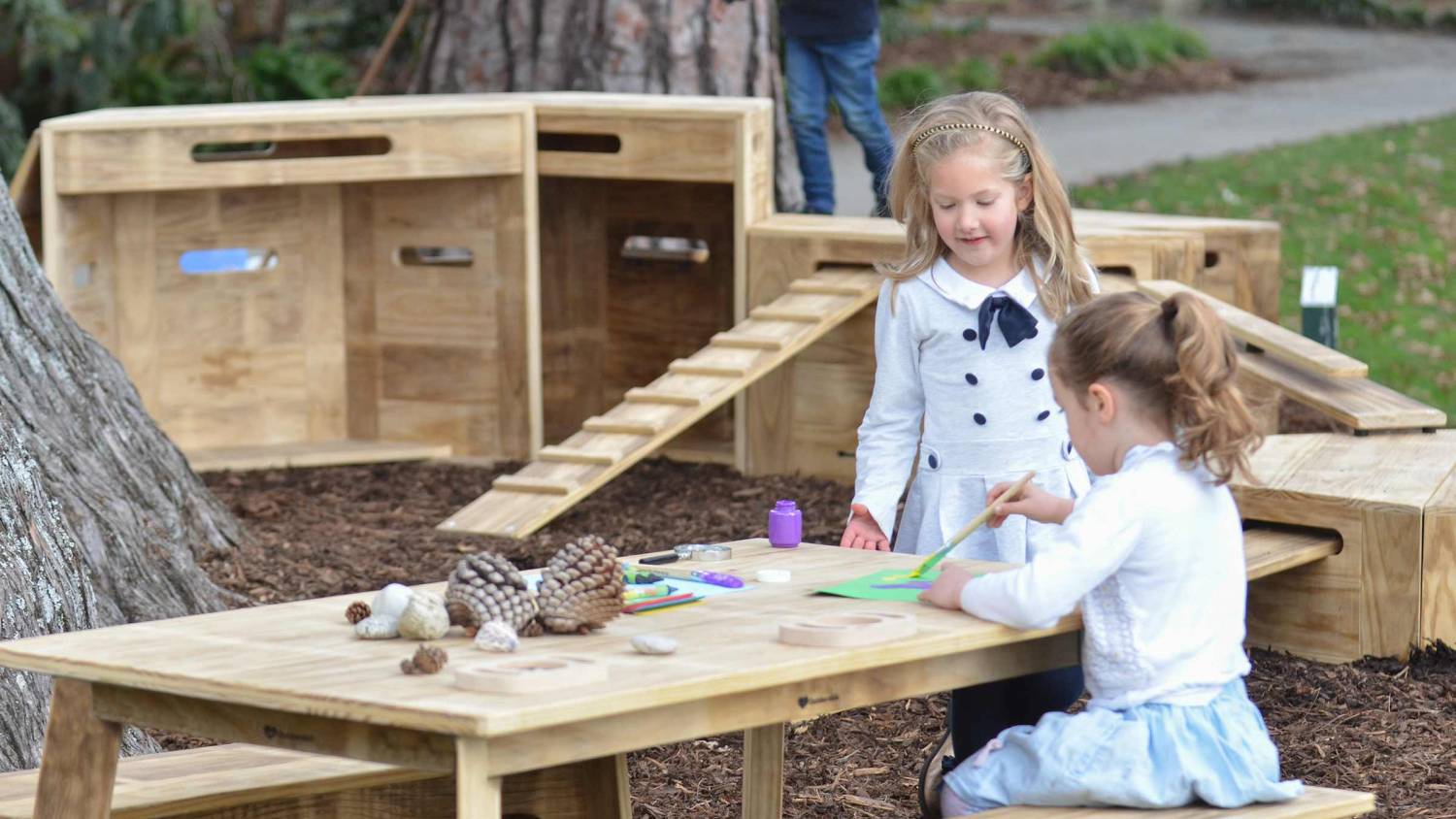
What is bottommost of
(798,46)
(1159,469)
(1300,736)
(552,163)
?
(1300,736)

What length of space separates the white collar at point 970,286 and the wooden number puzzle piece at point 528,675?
1775 mm

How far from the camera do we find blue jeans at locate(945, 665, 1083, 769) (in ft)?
13.4

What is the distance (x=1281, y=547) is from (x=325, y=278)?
4.36 meters

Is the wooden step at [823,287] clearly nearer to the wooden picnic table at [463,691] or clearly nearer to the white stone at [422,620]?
the wooden picnic table at [463,691]

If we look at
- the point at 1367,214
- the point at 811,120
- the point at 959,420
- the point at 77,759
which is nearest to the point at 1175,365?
the point at 959,420

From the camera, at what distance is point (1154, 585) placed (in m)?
3.35

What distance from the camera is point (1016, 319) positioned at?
4305mm

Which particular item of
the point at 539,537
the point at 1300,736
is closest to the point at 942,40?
the point at 539,537

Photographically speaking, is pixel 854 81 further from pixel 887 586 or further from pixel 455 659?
pixel 455 659

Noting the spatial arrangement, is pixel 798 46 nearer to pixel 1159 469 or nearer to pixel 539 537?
pixel 539 537

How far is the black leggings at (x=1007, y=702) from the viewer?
13.4ft

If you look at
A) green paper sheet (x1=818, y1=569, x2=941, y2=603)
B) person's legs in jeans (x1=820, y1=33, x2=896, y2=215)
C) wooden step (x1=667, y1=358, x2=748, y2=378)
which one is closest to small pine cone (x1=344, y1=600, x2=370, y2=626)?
green paper sheet (x1=818, y1=569, x2=941, y2=603)

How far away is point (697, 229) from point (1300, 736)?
3.98 m

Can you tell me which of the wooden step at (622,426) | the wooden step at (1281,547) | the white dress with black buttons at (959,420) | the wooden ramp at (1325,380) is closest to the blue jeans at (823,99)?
the wooden step at (622,426)
